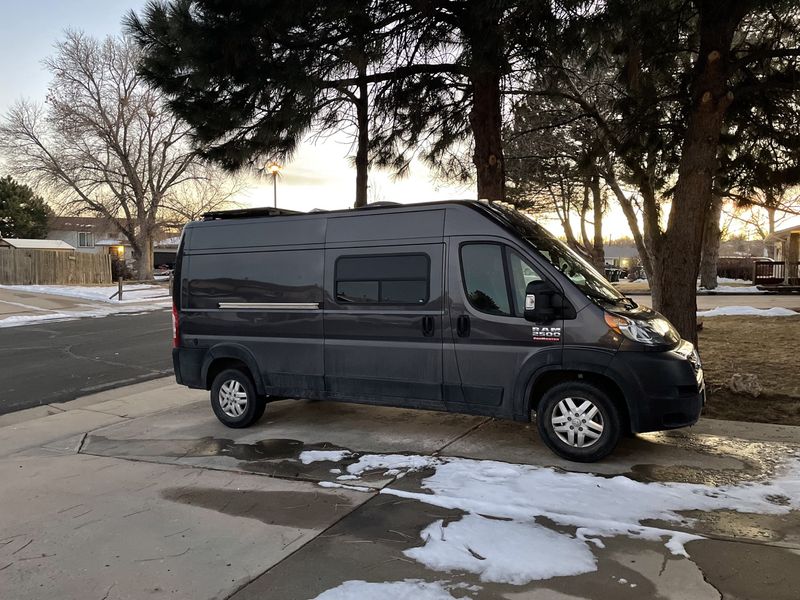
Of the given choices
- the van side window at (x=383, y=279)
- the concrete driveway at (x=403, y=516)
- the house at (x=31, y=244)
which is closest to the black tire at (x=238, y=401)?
the concrete driveway at (x=403, y=516)

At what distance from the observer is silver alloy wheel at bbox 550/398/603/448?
16.2 ft

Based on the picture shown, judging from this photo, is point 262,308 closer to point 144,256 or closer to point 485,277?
point 485,277

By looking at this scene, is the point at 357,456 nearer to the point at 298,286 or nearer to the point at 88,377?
the point at 298,286

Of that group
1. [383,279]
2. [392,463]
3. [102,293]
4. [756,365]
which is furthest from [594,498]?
[102,293]

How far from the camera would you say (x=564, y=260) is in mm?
5445

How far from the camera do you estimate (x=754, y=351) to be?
32.8 feet

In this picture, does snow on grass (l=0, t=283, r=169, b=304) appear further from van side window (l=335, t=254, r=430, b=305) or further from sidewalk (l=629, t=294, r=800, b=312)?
van side window (l=335, t=254, r=430, b=305)

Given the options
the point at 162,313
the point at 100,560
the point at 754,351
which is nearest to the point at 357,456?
the point at 100,560

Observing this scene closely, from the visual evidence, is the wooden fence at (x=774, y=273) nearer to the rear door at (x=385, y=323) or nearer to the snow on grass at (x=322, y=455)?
the rear door at (x=385, y=323)

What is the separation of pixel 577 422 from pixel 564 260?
1.46 metres

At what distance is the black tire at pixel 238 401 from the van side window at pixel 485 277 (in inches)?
110

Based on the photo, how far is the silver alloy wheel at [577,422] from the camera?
4941 mm

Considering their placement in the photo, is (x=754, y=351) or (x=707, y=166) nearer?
(x=707, y=166)

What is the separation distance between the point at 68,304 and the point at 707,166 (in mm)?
24762
